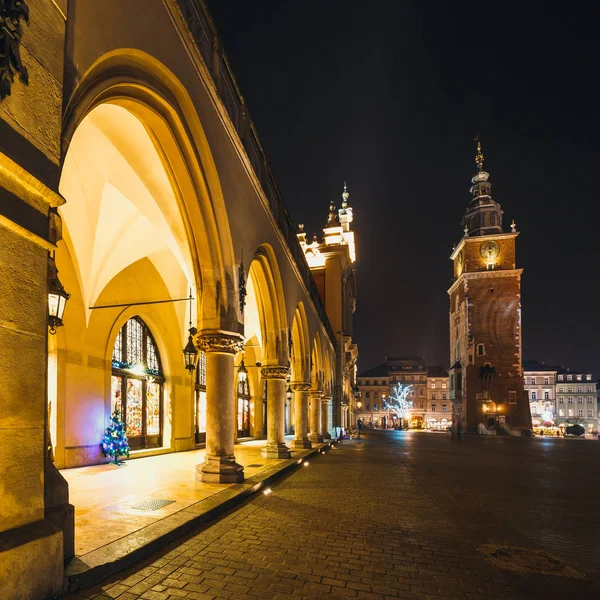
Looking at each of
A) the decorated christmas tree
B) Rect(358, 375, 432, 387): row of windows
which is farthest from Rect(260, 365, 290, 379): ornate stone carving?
Rect(358, 375, 432, 387): row of windows

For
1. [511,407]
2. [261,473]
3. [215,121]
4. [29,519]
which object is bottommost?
[511,407]

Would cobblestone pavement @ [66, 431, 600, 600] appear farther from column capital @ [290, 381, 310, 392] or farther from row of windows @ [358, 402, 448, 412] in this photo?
row of windows @ [358, 402, 448, 412]

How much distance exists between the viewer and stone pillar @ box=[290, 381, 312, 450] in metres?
16.6

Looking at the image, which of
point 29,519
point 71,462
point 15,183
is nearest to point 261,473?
point 71,462

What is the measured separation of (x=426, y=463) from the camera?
15.0 metres

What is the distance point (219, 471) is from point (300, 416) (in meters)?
8.78

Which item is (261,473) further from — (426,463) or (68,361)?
(426,463)

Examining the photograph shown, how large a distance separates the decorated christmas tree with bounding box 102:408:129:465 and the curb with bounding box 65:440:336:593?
5.20 meters

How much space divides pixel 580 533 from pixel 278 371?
828cm

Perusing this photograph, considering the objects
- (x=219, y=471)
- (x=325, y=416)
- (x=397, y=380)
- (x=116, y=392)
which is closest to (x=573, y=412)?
(x=397, y=380)

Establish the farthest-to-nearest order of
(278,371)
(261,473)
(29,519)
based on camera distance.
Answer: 1. (278,371)
2. (261,473)
3. (29,519)

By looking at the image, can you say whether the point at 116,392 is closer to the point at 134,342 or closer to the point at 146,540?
the point at 134,342

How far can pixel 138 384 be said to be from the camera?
1426cm

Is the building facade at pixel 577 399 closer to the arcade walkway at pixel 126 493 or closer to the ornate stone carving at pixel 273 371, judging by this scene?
the ornate stone carving at pixel 273 371
